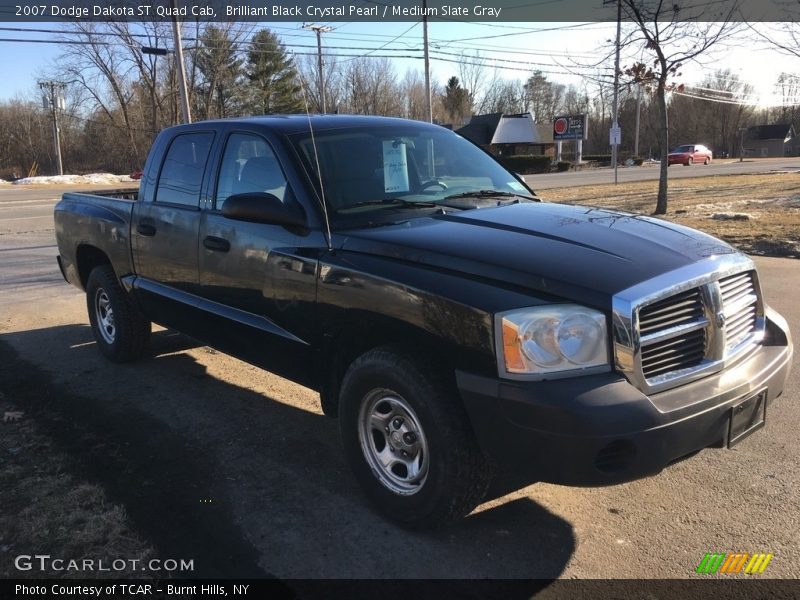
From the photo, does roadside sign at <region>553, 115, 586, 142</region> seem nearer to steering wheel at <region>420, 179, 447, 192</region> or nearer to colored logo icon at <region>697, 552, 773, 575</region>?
steering wheel at <region>420, 179, 447, 192</region>

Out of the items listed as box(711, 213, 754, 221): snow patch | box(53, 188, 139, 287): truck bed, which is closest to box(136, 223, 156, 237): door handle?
box(53, 188, 139, 287): truck bed

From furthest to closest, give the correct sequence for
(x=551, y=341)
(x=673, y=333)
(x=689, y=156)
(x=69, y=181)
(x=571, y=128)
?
1. (x=571, y=128)
2. (x=689, y=156)
3. (x=69, y=181)
4. (x=673, y=333)
5. (x=551, y=341)

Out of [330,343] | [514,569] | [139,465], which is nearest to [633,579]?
[514,569]

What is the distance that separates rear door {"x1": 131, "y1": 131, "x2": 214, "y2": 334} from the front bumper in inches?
98.5

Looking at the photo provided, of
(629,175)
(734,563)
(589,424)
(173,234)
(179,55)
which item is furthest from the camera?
(629,175)

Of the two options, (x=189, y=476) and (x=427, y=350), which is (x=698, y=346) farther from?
(x=189, y=476)

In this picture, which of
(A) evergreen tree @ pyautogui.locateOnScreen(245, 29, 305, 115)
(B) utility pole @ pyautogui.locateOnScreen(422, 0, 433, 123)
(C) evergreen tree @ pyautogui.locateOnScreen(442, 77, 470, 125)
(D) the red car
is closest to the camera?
(B) utility pole @ pyautogui.locateOnScreen(422, 0, 433, 123)

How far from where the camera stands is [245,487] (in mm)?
3508

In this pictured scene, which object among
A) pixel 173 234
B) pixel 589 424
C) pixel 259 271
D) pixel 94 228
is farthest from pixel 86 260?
pixel 589 424

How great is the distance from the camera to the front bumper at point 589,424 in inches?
94.5

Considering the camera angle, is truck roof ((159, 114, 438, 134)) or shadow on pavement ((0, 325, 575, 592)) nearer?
shadow on pavement ((0, 325, 575, 592))

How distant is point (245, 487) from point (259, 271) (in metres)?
1.20

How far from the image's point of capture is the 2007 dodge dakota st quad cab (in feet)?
8.22

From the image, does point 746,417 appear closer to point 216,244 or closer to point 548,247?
point 548,247
